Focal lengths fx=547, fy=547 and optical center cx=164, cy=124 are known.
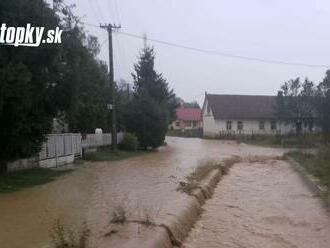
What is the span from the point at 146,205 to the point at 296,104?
167 ft

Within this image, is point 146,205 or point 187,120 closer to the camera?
point 146,205

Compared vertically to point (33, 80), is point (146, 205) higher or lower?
lower

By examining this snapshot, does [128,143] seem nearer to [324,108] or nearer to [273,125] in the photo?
[324,108]

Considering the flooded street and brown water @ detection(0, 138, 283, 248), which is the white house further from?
brown water @ detection(0, 138, 283, 248)

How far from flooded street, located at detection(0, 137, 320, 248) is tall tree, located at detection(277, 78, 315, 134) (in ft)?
128

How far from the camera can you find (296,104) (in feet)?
203

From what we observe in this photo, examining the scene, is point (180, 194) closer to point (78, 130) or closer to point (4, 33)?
point (4, 33)

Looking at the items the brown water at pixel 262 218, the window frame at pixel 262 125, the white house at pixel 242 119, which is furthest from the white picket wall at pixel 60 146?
the window frame at pixel 262 125

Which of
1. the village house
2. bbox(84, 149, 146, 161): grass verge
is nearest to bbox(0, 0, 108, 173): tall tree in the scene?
bbox(84, 149, 146, 161): grass verge

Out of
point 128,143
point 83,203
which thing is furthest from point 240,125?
point 83,203

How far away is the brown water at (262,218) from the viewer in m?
10.6

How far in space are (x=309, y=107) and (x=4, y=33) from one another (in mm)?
47564

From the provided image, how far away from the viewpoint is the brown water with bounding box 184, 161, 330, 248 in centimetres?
1061

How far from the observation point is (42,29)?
61.8 feet
